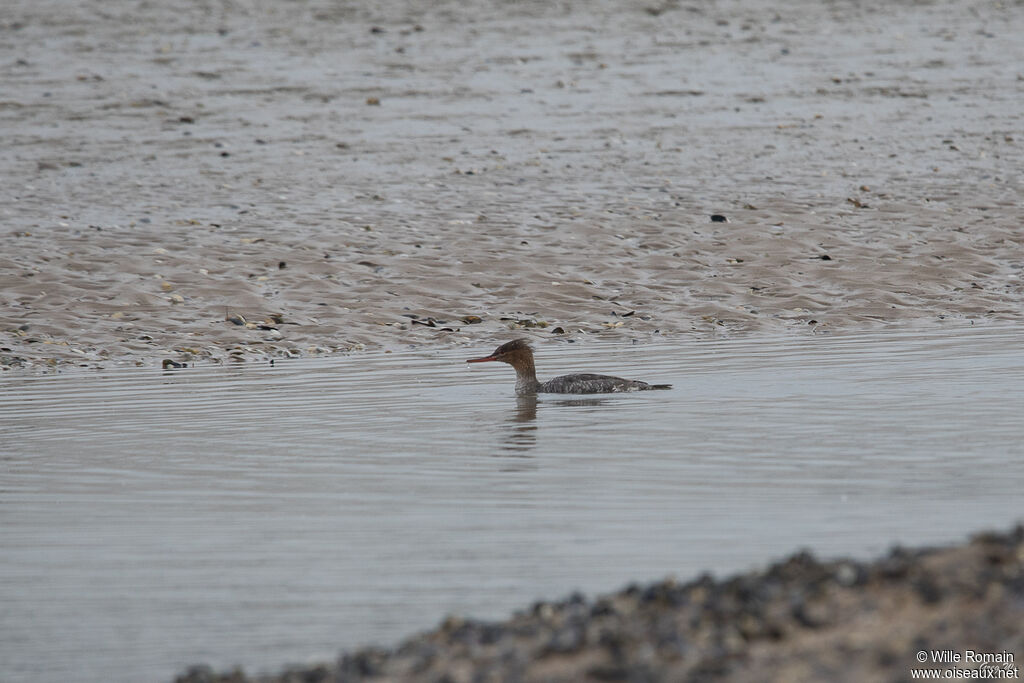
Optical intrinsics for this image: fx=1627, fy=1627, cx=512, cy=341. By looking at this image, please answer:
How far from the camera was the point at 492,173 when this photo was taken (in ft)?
78.2

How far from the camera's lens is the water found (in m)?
7.68

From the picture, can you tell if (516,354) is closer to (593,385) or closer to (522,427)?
(593,385)

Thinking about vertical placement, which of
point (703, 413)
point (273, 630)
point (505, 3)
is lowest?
point (273, 630)

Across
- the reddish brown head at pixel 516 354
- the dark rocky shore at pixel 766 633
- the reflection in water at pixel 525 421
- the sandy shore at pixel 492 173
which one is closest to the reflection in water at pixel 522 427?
the reflection in water at pixel 525 421

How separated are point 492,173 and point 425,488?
14048 mm

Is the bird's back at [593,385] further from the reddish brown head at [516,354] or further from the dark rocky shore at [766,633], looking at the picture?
the dark rocky shore at [766,633]

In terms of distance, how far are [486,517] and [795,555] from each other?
2.47 meters

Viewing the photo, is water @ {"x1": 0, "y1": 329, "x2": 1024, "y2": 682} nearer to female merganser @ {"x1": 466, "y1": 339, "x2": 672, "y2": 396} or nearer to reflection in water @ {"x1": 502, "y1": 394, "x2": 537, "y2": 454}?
reflection in water @ {"x1": 502, "y1": 394, "x2": 537, "y2": 454}

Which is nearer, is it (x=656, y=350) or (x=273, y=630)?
(x=273, y=630)

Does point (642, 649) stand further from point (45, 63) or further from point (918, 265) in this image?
point (45, 63)

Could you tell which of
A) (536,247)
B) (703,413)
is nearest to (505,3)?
(536,247)

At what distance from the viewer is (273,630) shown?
7.37m

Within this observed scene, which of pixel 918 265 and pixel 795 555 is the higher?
pixel 918 265

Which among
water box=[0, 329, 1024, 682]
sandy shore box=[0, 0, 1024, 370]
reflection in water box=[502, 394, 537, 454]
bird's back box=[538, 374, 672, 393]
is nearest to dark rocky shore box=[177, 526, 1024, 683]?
water box=[0, 329, 1024, 682]
